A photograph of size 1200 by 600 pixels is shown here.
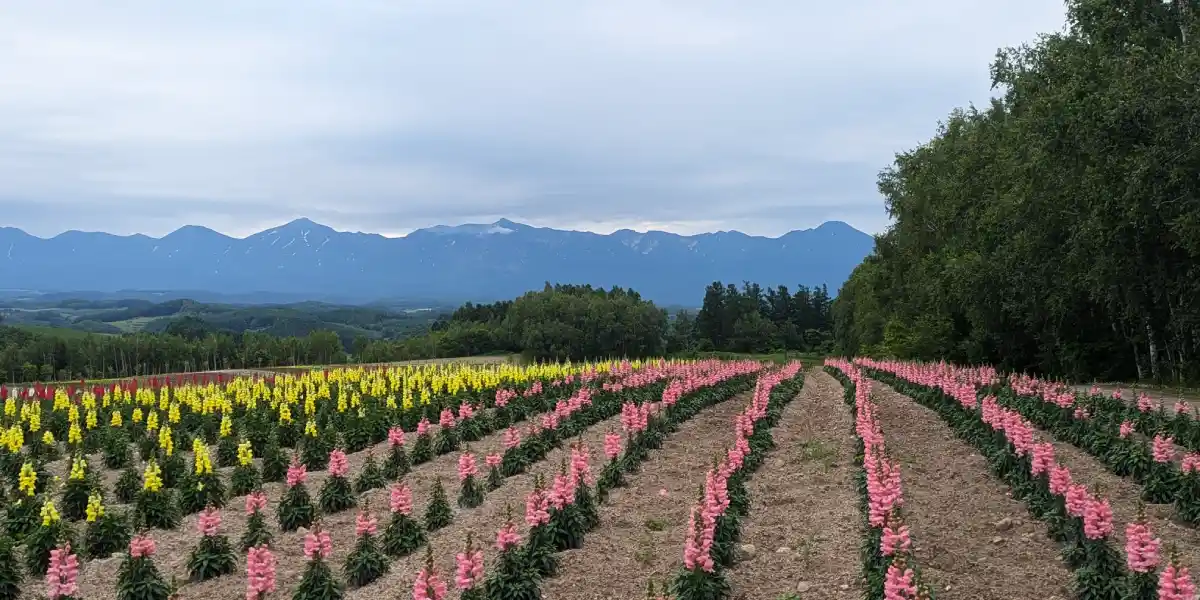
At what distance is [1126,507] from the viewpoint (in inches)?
417

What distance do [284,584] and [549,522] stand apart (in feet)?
10.6

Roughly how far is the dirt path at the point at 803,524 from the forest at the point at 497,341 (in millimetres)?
63614

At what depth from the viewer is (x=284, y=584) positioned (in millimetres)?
9641

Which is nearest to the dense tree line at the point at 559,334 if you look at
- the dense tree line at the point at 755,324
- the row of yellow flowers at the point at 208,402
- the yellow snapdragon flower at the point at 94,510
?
the dense tree line at the point at 755,324

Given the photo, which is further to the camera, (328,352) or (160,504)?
(328,352)

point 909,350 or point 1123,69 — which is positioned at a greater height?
point 1123,69

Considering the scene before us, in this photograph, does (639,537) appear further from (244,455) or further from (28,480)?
(28,480)

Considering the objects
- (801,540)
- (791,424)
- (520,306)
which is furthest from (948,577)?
(520,306)

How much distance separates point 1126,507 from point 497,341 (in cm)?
9100

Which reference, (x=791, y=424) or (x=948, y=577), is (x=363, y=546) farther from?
(x=791, y=424)

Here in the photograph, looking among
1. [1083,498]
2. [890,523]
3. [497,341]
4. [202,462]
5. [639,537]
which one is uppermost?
[1083,498]

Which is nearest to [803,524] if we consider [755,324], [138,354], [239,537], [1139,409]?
[239,537]

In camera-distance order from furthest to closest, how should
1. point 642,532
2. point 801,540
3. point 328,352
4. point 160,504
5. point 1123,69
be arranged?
point 328,352, point 1123,69, point 160,504, point 642,532, point 801,540

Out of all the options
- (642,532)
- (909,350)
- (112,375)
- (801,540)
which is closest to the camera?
(801,540)
